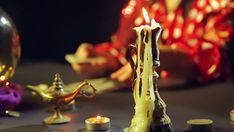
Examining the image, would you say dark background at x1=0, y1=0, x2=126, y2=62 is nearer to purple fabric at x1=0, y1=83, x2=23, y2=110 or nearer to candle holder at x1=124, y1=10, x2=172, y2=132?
purple fabric at x1=0, y1=83, x2=23, y2=110

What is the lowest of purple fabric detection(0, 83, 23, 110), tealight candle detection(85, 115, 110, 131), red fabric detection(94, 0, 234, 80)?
tealight candle detection(85, 115, 110, 131)

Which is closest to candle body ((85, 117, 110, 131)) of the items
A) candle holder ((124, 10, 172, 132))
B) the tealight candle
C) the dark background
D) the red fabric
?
the tealight candle

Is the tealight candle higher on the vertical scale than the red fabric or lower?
lower

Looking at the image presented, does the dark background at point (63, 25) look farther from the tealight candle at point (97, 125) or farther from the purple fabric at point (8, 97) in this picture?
the tealight candle at point (97, 125)

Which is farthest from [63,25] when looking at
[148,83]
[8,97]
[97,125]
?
[148,83]

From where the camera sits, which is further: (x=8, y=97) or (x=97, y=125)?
(x=8, y=97)

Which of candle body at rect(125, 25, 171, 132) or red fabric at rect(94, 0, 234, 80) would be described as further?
red fabric at rect(94, 0, 234, 80)

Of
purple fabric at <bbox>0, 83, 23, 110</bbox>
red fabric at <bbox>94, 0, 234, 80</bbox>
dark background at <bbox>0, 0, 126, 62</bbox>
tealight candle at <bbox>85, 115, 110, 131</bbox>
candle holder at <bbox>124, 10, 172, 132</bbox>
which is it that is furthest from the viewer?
dark background at <bbox>0, 0, 126, 62</bbox>

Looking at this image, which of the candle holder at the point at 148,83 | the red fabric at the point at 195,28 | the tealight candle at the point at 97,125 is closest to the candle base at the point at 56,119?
the tealight candle at the point at 97,125

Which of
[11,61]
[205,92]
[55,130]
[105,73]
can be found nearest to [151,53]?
[55,130]

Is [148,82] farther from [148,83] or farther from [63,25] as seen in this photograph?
[63,25]
